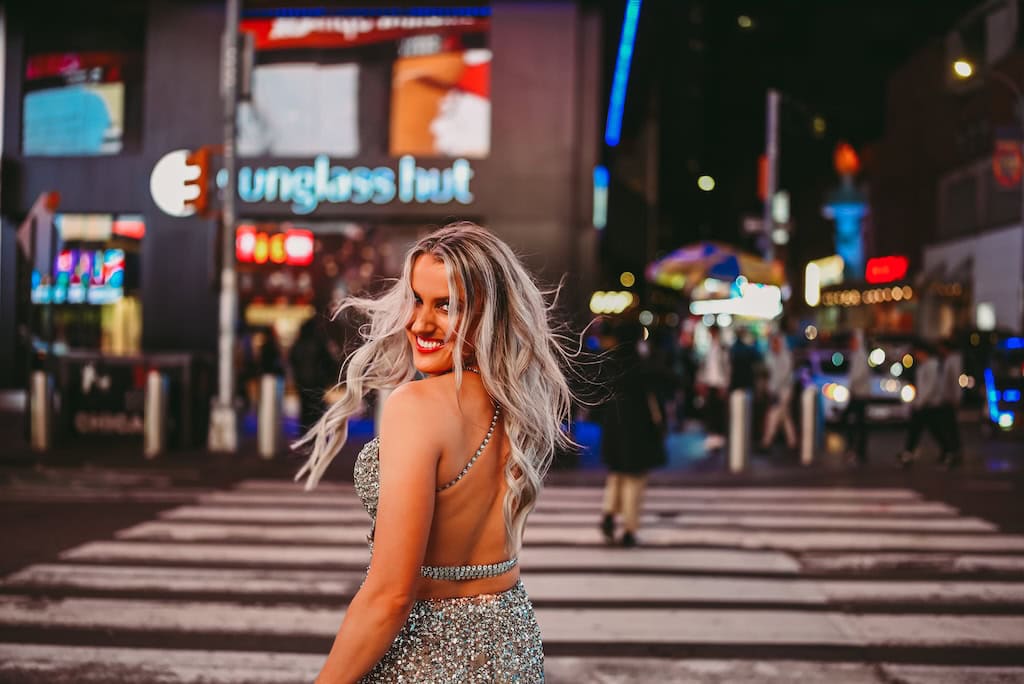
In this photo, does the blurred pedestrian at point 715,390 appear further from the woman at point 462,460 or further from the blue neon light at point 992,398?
the woman at point 462,460

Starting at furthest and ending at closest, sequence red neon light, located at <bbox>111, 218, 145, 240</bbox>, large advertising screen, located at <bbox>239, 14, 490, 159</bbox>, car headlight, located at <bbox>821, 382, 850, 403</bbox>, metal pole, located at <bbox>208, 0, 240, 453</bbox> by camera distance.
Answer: red neon light, located at <bbox>111, 218, 145, 240</bbox> < car headlight, located at <bbox>821, 382, 850, 403</bbox> < large advertising screen, located at <bbox>239, 14, 490, 159</bbox> < metal pole, located at <bbox>208, 0, 240, 453</bbox>

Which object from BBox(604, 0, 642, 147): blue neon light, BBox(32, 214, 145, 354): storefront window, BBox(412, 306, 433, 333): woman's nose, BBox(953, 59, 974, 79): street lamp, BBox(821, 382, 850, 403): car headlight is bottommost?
BBox(821, 382, 850, 403): car headlight

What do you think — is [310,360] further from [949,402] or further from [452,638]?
[452,638]

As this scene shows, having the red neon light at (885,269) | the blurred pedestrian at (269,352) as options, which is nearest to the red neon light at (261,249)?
the blurred pedestrian at (269,352)

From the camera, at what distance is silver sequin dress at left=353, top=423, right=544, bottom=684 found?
2.37m

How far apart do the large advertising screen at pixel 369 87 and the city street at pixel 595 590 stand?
10.6 m

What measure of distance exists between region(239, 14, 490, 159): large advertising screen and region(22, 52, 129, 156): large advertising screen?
9.79 feet

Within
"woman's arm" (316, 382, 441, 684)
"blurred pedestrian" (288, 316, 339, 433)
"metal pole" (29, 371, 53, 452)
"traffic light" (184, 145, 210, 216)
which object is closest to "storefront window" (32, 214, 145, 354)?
"blurred pedestrian" (288, 316, 339, 433)

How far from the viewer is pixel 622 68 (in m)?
24.5

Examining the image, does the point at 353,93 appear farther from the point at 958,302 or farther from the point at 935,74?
the point at 935,74

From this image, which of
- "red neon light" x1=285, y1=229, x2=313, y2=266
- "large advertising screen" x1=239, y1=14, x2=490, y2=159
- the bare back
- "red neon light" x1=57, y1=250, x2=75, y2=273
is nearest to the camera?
the bare back

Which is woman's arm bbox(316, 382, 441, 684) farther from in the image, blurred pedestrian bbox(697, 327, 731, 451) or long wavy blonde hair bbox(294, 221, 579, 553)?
blurred pedestrian bbox(697, 327, 731, 451)

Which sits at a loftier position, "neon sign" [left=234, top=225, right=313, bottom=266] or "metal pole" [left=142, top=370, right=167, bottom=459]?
"neon sign" [left=234, top=225, right=313, bottom=266]

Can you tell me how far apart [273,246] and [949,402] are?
14464 millimetres
